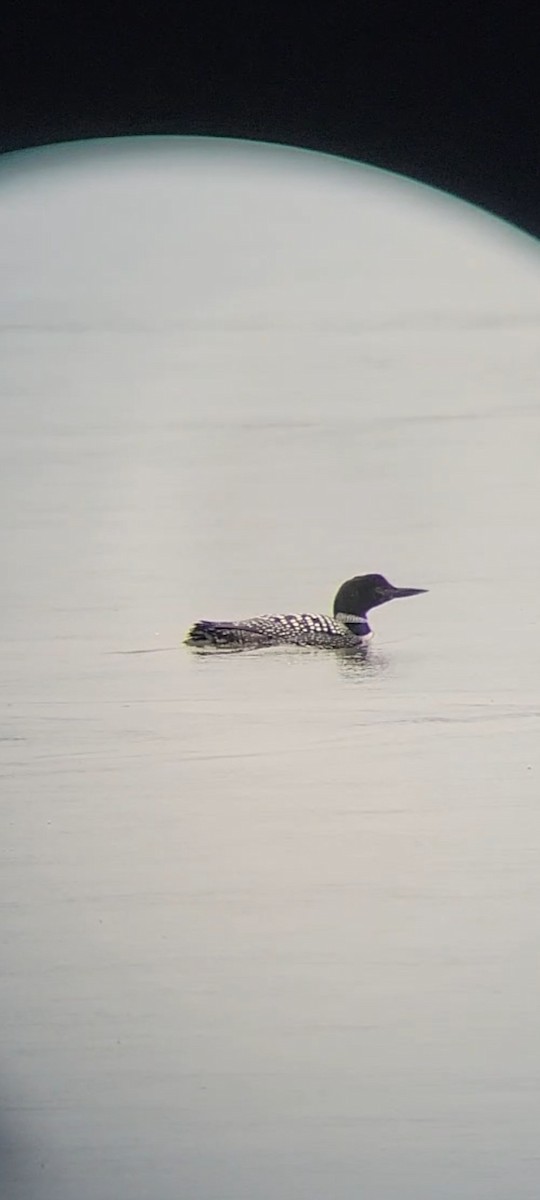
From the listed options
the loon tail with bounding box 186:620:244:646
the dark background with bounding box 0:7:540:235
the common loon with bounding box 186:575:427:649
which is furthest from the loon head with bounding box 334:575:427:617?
the dark background with bounding box 0:7:540:235

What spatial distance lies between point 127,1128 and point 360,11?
55.7 inches

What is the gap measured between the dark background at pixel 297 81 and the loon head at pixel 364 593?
1.59 feet

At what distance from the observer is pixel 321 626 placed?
2002mm

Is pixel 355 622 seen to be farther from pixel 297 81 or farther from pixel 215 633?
pixel 297 81

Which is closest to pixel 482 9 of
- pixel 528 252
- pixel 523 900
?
pixel 528 252

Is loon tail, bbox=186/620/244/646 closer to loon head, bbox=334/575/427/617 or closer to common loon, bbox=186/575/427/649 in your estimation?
common loon, bbox=186/575/427/649

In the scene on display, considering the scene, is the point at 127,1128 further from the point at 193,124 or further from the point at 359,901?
the point at 193,124

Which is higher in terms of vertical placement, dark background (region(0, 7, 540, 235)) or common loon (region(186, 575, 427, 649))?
dark background (region(0, 7, 540, 235))

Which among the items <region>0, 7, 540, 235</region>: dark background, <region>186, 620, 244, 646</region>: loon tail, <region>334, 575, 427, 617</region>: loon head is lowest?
<region>186, 620, 244, 646</region>: loon tail

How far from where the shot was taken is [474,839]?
6.57 feet

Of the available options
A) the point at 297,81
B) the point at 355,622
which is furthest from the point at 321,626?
the point at 297,81

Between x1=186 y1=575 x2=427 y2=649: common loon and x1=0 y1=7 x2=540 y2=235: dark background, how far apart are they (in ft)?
1.63

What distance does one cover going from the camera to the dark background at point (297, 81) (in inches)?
78.7

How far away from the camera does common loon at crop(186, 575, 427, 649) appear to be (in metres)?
2.00
